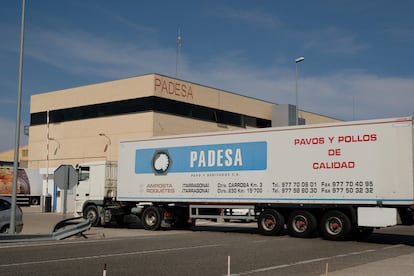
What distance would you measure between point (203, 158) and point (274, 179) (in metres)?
3.39

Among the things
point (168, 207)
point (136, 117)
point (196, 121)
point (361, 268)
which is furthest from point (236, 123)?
point (361, 268)

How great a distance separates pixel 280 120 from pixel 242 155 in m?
32.0

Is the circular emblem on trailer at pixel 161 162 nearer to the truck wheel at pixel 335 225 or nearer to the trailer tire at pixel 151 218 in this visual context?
the trailer tire at pixel 151 218

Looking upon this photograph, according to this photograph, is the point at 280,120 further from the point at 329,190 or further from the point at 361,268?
the point at 361,268

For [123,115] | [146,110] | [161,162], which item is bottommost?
[161,162]

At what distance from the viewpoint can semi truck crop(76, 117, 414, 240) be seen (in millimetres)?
17859

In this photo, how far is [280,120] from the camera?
52719 mm

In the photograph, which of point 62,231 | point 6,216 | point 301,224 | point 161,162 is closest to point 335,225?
point 301,224

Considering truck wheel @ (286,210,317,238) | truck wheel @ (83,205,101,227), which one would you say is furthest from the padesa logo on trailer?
truck wheel @ (83,205,101,227)

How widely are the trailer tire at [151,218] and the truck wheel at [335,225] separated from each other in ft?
24.7

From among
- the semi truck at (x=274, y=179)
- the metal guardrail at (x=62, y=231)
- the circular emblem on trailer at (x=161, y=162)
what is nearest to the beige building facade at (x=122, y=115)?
the semi truck at (x=274, y=179)

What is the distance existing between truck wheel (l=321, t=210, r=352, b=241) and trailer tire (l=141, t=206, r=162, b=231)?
7524 mm

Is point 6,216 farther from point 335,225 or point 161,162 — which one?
point 335,225

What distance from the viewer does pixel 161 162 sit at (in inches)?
940
